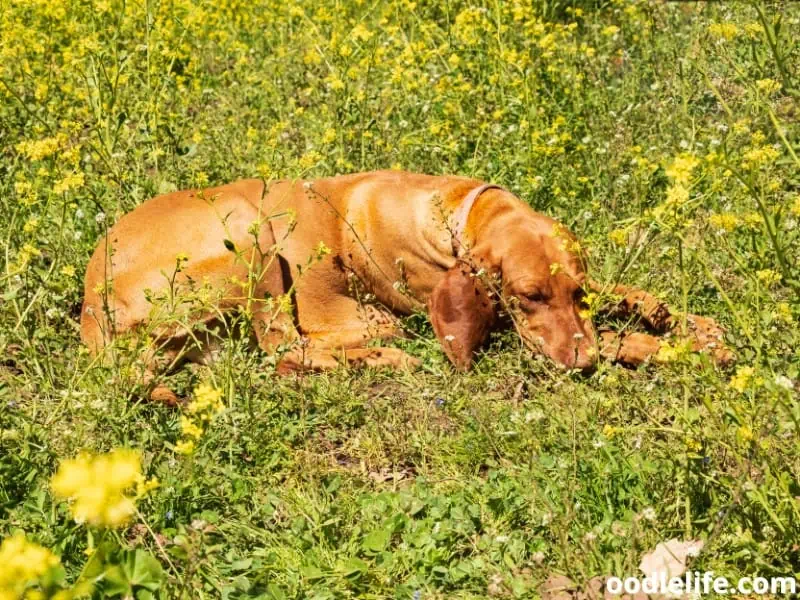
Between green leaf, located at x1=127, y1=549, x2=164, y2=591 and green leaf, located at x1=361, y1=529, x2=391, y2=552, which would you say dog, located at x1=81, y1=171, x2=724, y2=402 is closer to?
green leaf, located at x1=361, y1=529, x2=391, y2=552

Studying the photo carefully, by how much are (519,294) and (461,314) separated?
0.85ft

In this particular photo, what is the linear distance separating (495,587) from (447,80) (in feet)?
12.5

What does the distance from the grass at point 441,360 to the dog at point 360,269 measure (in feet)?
0.49

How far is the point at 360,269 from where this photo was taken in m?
5.21

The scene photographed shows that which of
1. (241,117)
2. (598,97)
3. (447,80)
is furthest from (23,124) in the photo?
(598,97)

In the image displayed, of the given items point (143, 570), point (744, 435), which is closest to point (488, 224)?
point (744, 435)

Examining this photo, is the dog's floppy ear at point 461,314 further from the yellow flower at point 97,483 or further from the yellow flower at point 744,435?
the yellow flower at point 97,483

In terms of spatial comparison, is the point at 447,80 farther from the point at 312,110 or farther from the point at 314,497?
the point at 314,497

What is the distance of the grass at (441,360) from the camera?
10.2 ft

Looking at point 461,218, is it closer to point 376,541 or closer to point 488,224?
point 488,224

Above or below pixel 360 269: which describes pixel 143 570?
above

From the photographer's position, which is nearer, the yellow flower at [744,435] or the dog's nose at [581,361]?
the yellow flower at [744,435]

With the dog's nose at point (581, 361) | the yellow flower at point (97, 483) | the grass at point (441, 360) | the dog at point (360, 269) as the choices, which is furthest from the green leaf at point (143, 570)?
the dog's nose at point (581, 361)

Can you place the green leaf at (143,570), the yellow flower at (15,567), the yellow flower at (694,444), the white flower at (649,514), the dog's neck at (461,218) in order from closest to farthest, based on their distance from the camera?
the yellow flower at (15,567) < the green leaf at (143,570) < the white flower at (649,514) < the yellow flower at (694,444) < the dog's neck at (461,218)
